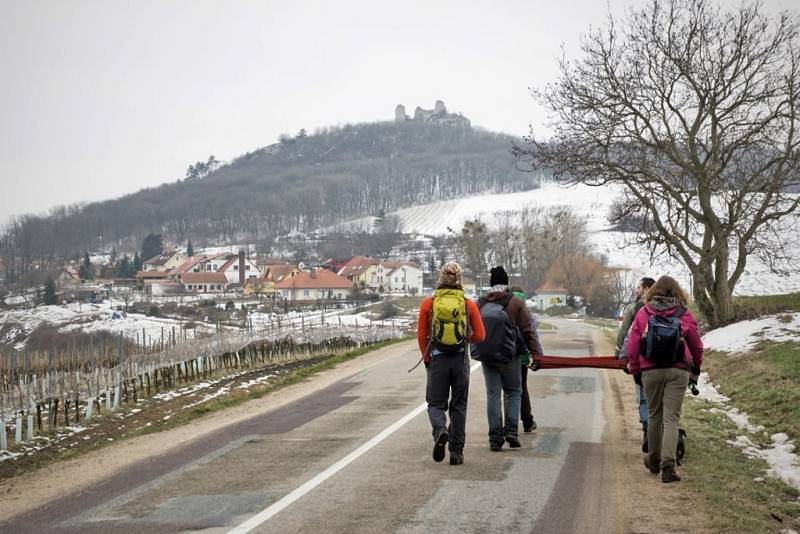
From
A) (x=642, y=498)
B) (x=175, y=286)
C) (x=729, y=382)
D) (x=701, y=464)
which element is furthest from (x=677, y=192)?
(x=175, y=286)

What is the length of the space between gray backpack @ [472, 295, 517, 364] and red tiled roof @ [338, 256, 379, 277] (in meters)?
115

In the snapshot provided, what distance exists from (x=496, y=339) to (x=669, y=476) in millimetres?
2323

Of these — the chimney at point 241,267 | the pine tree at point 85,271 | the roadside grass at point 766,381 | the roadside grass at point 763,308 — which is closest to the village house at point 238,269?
the chimney at point 241,267

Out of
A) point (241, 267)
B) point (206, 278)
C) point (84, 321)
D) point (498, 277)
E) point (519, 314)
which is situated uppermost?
point (241, 267)

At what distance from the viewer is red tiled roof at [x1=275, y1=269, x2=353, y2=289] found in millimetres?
114812

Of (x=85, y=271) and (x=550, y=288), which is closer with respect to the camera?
(x=550, y=288)

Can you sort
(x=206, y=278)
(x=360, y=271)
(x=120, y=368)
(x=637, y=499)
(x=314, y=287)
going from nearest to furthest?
(x=637, y=499) < (x=120, y=368) < (x=314, y=287) < (x=360, y=271) < (x=206, y=278)

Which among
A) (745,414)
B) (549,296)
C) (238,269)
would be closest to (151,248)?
(238,269)

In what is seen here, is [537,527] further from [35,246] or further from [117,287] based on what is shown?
[35,246]

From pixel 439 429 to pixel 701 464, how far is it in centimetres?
279

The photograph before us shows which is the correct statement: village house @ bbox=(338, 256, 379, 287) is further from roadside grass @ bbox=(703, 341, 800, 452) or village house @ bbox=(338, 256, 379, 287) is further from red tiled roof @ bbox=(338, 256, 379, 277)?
roadside grass @ bbox=(703, 341, 800, 452)

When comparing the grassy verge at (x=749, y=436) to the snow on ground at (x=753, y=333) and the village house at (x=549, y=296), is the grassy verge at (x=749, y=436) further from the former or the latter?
the village house at (x=549, y=296)

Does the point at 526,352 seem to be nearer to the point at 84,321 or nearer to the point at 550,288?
the point at 84,321

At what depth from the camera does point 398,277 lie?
120m
